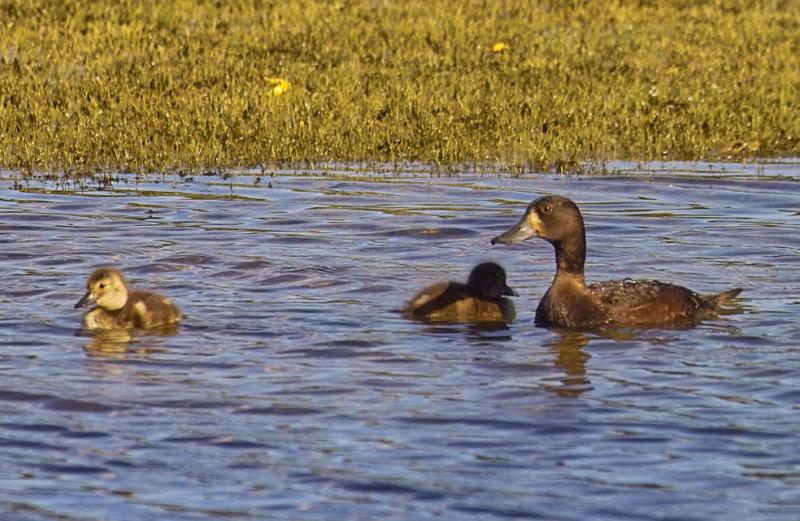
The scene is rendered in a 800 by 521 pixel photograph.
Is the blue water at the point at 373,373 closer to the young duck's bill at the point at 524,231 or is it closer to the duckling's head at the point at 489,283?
the duckling's head at the point at 489,283

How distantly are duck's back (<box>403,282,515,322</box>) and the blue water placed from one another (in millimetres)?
169

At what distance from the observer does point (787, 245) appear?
535 inches

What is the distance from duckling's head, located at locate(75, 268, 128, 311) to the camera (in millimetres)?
10500

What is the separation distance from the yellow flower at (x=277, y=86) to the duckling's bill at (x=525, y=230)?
9.27 meters

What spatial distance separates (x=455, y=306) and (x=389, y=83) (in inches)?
391

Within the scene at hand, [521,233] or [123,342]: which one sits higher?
[521,233]

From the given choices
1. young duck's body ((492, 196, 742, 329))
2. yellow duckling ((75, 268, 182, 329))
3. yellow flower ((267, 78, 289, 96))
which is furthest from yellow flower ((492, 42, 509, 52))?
yellow duckling ((75, 268, 182, 329))

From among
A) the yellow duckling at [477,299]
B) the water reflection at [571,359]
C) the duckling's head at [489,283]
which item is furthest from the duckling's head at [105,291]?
the water reflection at [571,359]

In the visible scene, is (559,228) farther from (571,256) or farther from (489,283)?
(489,283)

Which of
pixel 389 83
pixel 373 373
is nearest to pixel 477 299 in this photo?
pixel 373 373

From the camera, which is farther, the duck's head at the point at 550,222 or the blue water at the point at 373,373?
the duck's head at the point at 550,222

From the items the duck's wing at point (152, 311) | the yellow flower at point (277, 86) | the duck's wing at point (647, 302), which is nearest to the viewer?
the duck's wing at point (152, 311)

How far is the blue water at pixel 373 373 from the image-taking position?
688 cm

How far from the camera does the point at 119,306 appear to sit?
10.7m
